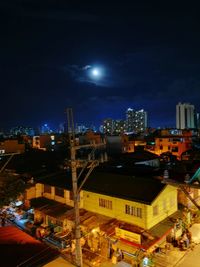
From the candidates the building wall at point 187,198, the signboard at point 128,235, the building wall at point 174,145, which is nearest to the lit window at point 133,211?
the signboard at point 128,235

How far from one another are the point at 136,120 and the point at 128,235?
18243 centimetres

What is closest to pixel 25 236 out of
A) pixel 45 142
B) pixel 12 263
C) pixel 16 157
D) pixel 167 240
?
pixel 12 263

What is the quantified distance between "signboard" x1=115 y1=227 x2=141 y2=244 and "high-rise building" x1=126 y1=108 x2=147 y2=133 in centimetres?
17522

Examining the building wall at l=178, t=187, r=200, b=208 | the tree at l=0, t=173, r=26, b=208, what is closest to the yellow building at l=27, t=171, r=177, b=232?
the building wall at l=178, t=187, r=200, b=208

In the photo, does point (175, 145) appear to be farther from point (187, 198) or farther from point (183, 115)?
point (183, 115)

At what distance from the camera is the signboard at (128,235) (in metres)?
16.4

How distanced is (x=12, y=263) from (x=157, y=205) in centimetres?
1116

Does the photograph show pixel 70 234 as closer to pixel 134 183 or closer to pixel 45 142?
pixel 134 183

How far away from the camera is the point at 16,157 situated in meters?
42.2

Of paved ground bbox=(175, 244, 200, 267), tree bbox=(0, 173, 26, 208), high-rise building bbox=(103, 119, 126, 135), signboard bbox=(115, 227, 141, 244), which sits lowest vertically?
paved ground bbox=(175, 244, 200, 267)

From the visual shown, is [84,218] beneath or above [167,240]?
above

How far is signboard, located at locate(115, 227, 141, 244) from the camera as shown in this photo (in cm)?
1636

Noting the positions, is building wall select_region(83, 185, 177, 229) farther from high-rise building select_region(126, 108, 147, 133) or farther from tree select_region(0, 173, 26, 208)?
high-rise building select_region(126, 108, 147, 133)

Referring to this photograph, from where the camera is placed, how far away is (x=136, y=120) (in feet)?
644
